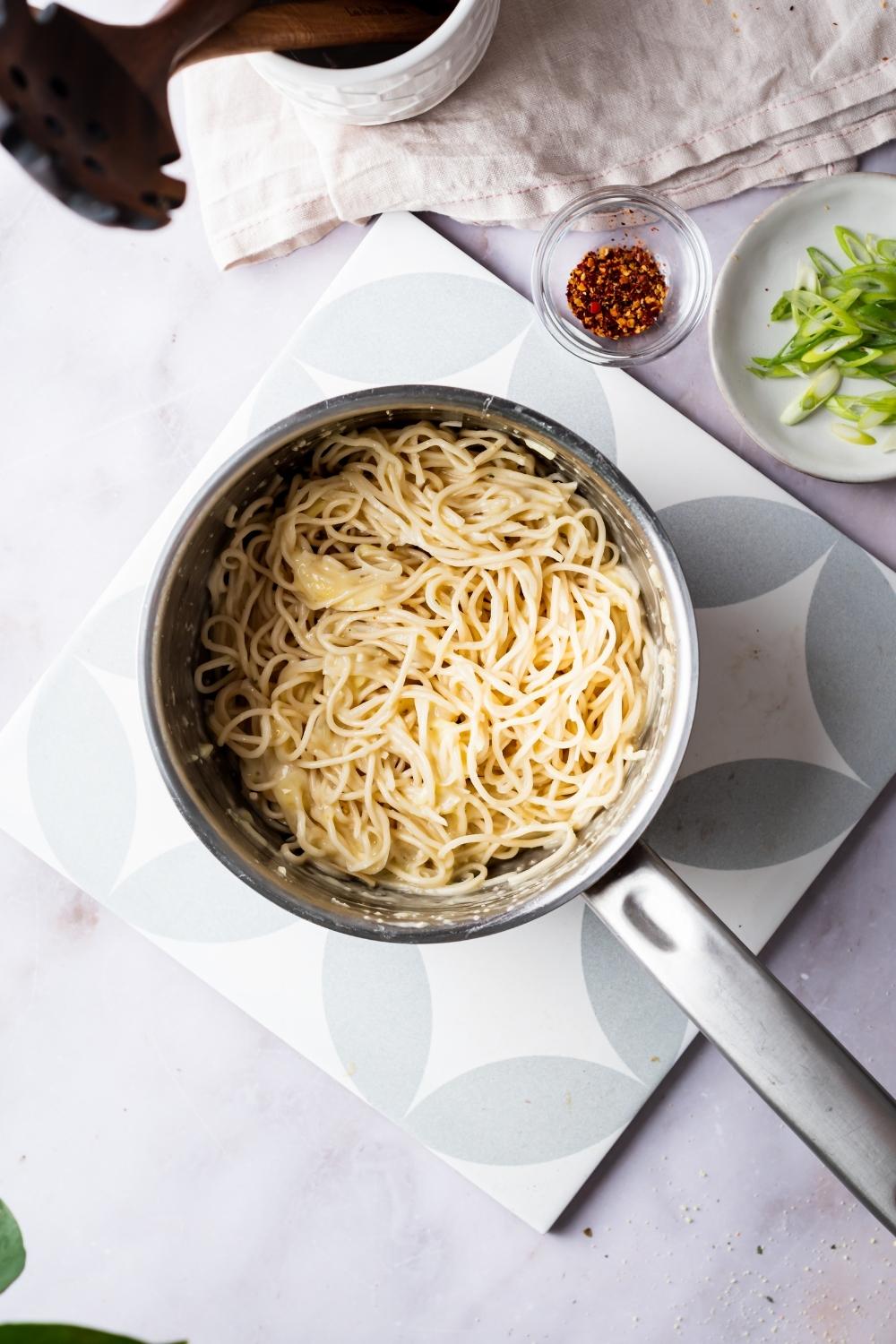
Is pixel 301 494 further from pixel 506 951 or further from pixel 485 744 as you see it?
pixel 506 951

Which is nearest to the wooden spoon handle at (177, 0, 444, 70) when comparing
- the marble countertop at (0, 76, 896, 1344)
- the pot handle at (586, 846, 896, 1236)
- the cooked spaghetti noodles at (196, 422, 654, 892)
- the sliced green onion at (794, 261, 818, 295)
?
the marble countertop at (0, 76, 896, 1344)

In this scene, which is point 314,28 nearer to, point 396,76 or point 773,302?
point 396,76

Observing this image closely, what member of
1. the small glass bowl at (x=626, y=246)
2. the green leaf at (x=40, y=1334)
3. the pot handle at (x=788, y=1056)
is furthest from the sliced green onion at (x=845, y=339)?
the green leaf at (x=40, y=1334)

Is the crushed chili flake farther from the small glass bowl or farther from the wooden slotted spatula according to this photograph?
the wooden slotted spatula

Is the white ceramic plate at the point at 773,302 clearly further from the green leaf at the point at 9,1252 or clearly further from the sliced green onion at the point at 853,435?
the green leaf at the point at 9,1252

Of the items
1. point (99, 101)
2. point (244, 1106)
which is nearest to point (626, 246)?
point (99, 101)
